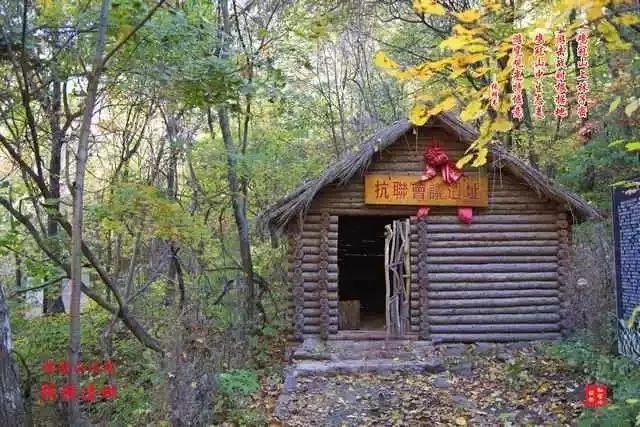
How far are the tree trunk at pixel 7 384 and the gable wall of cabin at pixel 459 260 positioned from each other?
5.64 m

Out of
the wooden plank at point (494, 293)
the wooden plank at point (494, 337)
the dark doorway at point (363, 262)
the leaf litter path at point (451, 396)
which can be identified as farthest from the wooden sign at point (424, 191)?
the dark doorway at point (363, 262)

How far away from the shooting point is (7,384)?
505cm

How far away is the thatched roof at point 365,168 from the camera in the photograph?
9742 mm

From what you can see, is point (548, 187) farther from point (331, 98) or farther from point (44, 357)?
point (331, 98)

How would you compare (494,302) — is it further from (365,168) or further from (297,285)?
(297,285)

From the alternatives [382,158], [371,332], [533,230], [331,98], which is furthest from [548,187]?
[331,98]

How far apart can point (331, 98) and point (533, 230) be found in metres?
10.9

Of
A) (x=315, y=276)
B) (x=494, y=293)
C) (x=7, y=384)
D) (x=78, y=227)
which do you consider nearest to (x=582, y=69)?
(x=78, y=227)

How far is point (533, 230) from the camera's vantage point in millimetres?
10570

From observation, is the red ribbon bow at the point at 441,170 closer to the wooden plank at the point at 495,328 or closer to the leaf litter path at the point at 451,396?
the wooden plank at the point at 495,328

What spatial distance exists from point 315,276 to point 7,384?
5.98 meters

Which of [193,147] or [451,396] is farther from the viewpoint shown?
[193,147]

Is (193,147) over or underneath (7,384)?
over

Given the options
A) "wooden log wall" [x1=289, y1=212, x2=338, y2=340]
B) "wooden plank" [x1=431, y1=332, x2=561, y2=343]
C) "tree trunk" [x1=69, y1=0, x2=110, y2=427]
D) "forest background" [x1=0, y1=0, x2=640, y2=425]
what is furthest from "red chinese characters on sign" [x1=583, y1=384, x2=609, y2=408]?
"tree trunk" [x1=69, y1=0, x2=110, y2=427]
